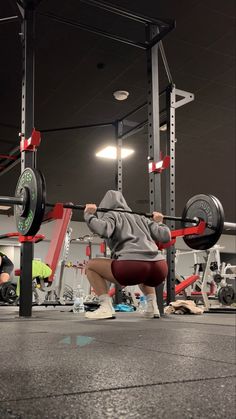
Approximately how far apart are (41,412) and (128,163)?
5.27m

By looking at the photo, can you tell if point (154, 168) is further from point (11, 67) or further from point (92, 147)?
point (92, 147)

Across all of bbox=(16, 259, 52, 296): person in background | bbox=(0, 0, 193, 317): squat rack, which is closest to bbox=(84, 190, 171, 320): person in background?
bbox=(0, 0, 193, 317): squat rack

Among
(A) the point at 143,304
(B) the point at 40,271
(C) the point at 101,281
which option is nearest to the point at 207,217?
(C) the point at 101,281

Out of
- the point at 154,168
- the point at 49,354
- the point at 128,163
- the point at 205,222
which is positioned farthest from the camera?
the point at 128,163

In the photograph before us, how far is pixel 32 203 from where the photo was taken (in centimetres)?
180

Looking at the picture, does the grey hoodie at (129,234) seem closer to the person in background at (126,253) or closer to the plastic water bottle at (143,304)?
the person in background at (126,253)

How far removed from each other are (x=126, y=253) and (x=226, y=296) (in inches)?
145

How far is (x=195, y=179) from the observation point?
21.4 feet

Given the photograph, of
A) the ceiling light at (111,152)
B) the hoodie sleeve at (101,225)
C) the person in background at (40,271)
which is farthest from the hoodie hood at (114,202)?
the ceiling light at (111,152)

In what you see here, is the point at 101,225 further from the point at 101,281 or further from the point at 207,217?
the point at 207,217

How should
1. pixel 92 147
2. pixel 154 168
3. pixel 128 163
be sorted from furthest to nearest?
pixel 128 163 < pixel 92 147 < pixel 154 168

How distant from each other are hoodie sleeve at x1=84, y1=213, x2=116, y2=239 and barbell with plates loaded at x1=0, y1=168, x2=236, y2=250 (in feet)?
0.56

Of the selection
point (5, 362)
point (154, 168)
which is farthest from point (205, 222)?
point (5, 362)

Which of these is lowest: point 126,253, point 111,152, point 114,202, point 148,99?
point 126,253
